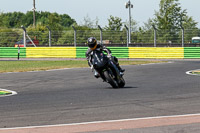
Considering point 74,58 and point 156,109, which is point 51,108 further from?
point 74,58

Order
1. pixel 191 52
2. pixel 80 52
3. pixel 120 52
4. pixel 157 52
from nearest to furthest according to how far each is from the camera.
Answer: pixel 191 52, pixel 157 52, pixel 120 52, pixel 80 52

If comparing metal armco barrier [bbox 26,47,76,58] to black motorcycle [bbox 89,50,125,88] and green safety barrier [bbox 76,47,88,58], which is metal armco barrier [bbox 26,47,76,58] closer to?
green safety barrier [bbox 76,47,88,58]

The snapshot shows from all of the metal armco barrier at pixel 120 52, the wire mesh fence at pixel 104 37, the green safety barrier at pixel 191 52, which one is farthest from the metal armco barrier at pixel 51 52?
the green safety barrier at pixel 191 52

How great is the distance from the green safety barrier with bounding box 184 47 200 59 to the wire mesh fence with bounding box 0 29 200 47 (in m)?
0.95

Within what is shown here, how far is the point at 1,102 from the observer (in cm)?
1018

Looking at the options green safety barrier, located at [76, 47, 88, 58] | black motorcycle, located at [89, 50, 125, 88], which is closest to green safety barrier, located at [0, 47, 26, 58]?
green safety barrier, located at [76, 47, 88, 58]

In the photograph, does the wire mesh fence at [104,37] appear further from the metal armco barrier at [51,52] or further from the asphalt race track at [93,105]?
the asphalt race track at [93,105]

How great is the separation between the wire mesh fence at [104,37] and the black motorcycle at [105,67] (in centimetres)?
1994

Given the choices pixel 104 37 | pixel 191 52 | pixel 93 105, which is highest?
pixel 104 37

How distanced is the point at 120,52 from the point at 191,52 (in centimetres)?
482

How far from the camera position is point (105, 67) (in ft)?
42.2

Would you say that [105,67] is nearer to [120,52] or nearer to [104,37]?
[120,52]

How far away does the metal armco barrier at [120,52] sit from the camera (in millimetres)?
32125

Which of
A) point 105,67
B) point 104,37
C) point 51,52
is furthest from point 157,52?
point 105,67
